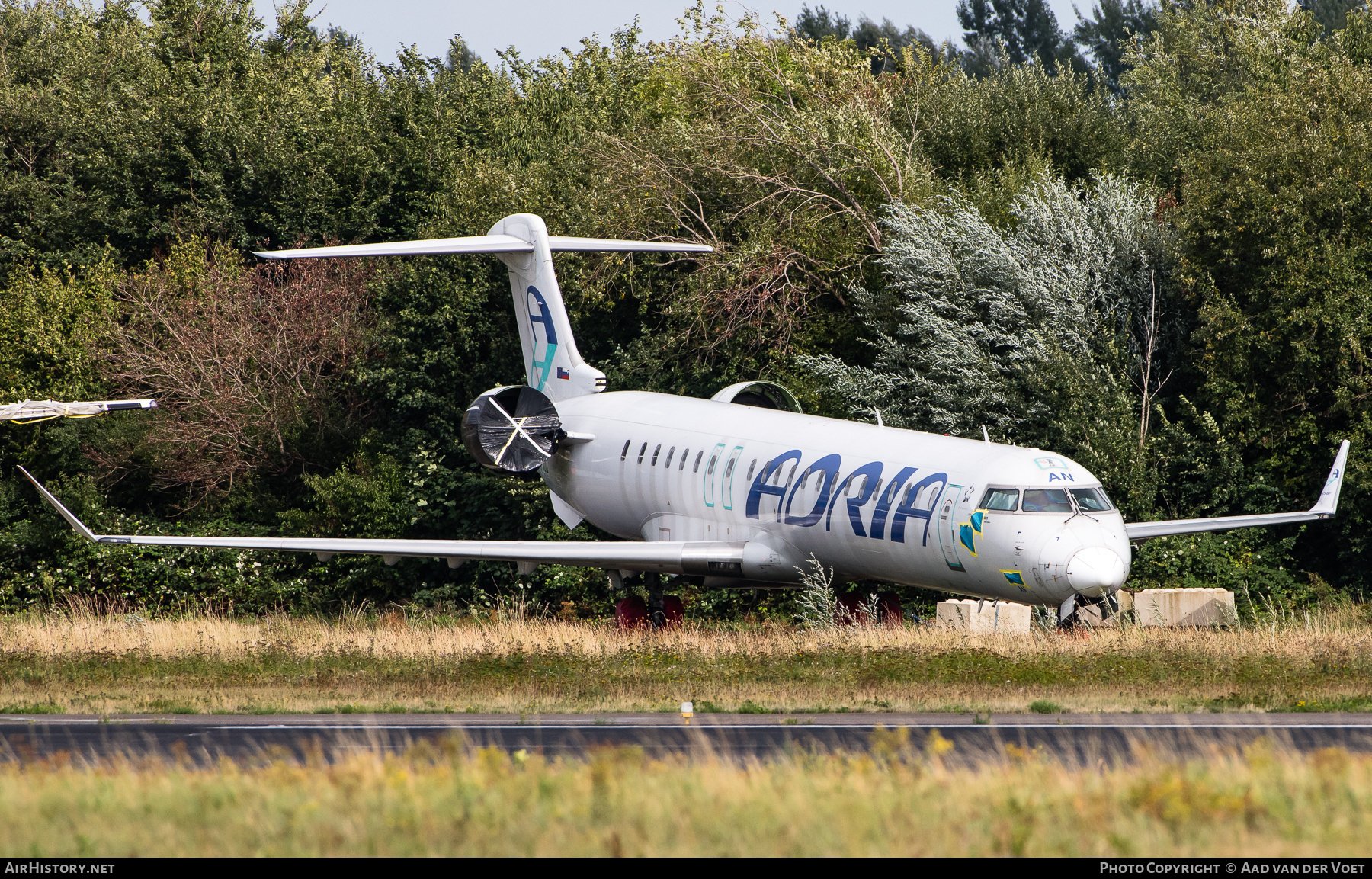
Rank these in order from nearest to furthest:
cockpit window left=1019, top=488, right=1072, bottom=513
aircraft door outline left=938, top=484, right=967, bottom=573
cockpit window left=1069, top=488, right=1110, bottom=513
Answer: cockpit window left=1019, top=488, right=1072, bottom=513 < cockpit window left=1069, top=488, right=1110, bottom=513 < aircraft door outline left=938, top=484, right=967, bottom=573

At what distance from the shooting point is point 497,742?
14.6m

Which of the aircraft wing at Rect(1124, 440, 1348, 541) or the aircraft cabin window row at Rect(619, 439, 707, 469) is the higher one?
the aircraft cabin window row at Rect(619, 439, 707, 469)

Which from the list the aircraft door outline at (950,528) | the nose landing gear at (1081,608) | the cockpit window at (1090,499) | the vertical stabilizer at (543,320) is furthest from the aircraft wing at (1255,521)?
the vertical stabilizer at (543,320)

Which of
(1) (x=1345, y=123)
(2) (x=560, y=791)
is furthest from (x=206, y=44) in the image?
(2) (x=560, y=791)

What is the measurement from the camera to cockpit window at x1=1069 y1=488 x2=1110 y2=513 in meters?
20.9

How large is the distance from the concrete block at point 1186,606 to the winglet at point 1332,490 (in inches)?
151

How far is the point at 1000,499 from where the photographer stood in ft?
67.9

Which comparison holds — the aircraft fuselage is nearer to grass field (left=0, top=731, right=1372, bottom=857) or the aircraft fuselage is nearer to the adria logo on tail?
the adria logo on tail

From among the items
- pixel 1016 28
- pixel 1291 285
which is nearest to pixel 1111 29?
pixel 1016 28

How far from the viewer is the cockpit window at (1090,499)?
20891 mm

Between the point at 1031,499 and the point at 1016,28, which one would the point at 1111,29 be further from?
the point at 1031,499

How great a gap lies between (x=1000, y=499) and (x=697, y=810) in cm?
1240

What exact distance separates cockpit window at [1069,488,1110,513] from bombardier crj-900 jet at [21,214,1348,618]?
0.02m

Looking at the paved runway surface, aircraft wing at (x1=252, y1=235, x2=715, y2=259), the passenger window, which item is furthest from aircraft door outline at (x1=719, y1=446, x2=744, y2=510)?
the paved runway surface
